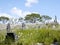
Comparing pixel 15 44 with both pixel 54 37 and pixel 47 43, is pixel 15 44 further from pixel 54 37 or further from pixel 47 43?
pixel 54 37

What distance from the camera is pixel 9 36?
1568cm

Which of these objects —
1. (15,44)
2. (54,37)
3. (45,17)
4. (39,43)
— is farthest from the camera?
(45,17)

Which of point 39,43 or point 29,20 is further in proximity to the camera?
point 29,20

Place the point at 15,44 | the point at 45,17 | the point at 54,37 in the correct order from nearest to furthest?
1. the point at 15,44
2. the point at 54,37
3. the point at 45,17

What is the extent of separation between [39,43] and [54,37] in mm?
1494

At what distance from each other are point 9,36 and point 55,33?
11.3 feet

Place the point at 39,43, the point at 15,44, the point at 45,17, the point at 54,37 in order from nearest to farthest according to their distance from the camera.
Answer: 1. the point at 15,44
2. the point at 39,43
3. the point at 54,37
4. the point at 45,17

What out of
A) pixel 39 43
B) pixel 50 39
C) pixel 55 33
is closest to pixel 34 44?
pixel 39 43

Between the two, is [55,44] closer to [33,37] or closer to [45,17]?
[33,37]

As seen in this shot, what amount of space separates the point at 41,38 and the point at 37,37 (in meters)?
0.36

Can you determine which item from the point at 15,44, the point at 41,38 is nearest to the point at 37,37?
Answer: the point at 41,38

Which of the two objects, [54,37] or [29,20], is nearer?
[54,37]

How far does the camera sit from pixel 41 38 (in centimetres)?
1561

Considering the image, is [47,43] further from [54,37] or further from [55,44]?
[54,37]
